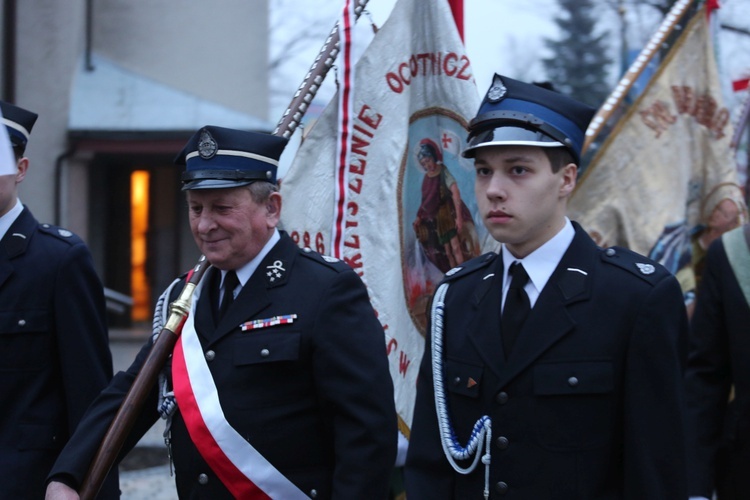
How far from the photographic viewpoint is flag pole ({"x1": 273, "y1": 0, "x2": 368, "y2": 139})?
3.72 m

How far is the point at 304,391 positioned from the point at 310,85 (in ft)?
3.54

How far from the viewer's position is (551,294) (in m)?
2.92

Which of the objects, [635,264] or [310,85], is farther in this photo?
[310,85]

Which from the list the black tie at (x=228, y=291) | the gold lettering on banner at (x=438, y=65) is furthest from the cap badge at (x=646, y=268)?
the gold lettering on banner at (x=438, y=65)

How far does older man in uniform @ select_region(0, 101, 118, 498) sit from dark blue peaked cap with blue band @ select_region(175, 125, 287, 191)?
0.79 metres

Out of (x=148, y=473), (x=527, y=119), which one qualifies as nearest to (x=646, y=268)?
(x=527, y=119)

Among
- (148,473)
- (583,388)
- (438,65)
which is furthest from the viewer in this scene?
(148,473)

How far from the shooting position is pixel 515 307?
9.75ft

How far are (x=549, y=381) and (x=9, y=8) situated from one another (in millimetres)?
9476

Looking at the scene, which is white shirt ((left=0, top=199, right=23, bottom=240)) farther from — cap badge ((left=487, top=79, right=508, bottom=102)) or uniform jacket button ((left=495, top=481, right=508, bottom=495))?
uniform jacket button ((left=495, top=481, right=508, bottom=495))

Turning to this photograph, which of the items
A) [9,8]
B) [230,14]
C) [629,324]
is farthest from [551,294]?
[230,14]

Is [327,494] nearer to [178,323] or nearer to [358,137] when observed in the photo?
[178,323]

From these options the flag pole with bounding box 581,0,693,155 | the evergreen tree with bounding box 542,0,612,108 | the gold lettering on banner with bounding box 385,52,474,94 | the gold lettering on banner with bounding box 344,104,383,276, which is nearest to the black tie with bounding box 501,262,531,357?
the gold lettering on banner with bounding box 344,104,383,276

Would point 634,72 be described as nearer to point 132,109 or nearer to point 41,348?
point 41,348
